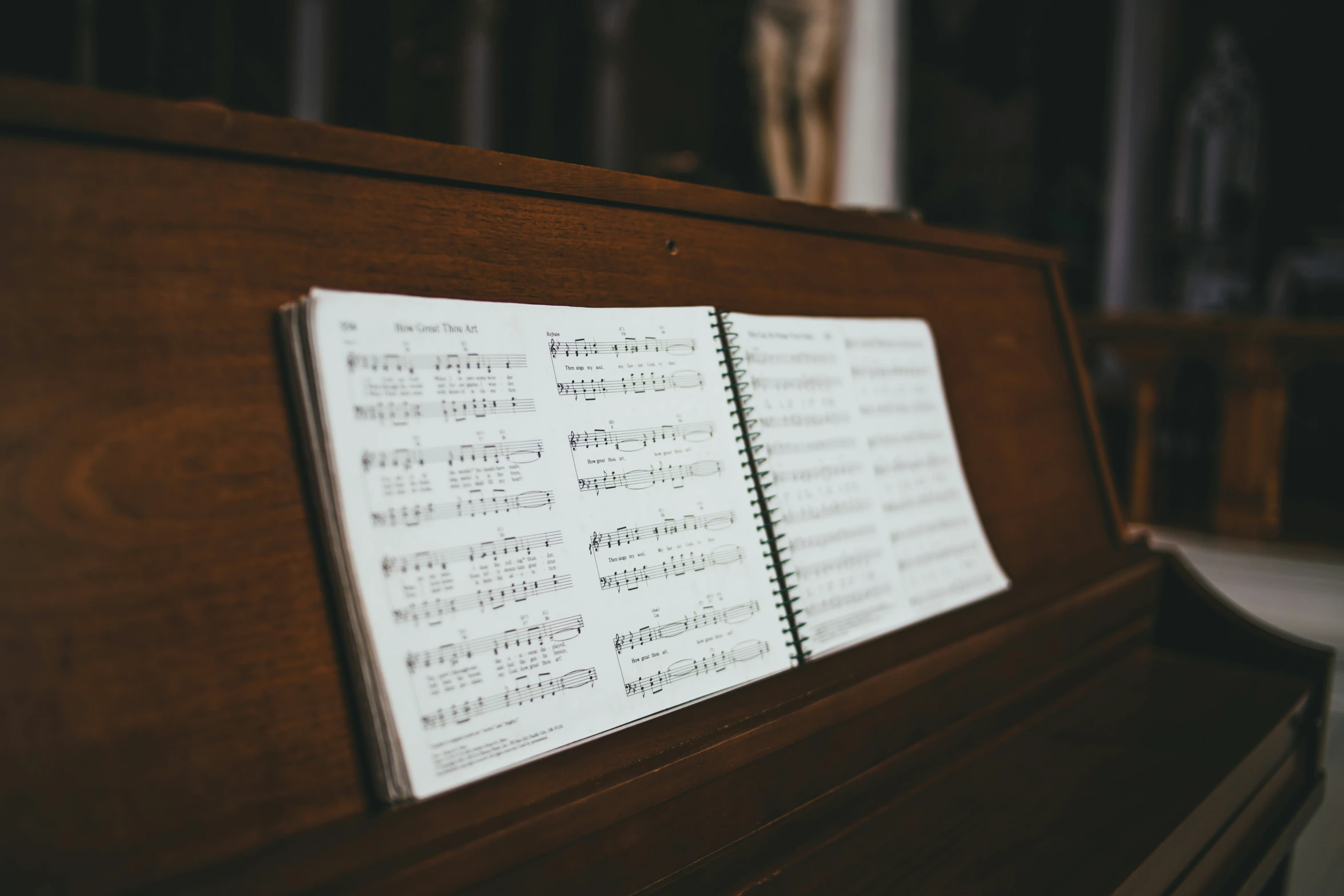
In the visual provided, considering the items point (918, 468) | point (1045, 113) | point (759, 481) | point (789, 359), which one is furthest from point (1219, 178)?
point (759, 481)

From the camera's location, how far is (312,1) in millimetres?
6305

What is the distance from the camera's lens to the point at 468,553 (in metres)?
0.65

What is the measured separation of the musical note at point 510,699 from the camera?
61cm

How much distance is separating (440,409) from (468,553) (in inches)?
4.1

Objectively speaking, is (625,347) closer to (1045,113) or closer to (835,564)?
(835,564)

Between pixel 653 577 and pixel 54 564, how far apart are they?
417 millimetres

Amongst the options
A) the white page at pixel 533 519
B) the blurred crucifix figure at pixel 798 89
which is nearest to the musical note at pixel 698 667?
the white page at pixel 533 519

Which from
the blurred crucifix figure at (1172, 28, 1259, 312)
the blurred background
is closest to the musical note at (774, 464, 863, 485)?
the blurred background

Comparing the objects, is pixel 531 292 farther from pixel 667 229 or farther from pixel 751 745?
pixel 751 745

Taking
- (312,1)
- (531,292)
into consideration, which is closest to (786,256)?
(531,292)

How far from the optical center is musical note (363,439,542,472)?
617 millimetres

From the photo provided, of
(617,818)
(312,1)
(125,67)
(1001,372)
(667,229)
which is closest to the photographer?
(617,818)

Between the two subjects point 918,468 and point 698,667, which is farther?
point 918,468

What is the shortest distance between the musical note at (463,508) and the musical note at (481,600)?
0.05 meters
